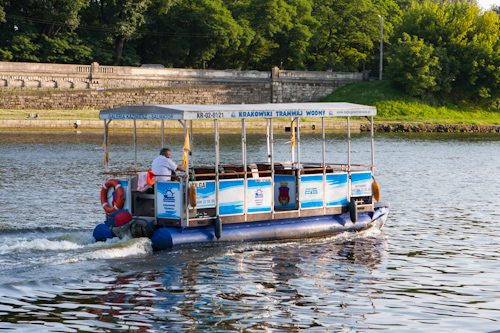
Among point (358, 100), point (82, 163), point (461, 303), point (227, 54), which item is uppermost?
point (227, 54)

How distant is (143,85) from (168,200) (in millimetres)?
51287

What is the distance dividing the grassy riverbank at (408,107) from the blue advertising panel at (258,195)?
56.0 m

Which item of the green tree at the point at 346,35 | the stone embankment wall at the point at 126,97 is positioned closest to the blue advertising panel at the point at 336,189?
the stone embankment wall at the point at 126,97

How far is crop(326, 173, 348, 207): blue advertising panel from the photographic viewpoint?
17.3 metres

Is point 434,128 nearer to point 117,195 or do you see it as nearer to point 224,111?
point 224,111

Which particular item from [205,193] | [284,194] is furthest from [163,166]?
[284,194]

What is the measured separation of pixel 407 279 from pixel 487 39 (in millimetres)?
69399

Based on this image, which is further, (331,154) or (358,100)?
(358,100)

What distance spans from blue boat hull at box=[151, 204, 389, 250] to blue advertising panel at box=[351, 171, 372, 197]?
588 millimetres

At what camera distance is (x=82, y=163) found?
108 feet

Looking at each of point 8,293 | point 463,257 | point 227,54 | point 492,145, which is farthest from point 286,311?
point 227,54

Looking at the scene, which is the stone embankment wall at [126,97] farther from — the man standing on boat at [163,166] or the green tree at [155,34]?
the man standing on boat at [163,166]

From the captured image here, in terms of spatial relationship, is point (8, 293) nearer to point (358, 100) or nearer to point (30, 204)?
point (30, 204)

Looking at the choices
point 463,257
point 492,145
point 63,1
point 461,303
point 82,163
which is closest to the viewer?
point 461,303
